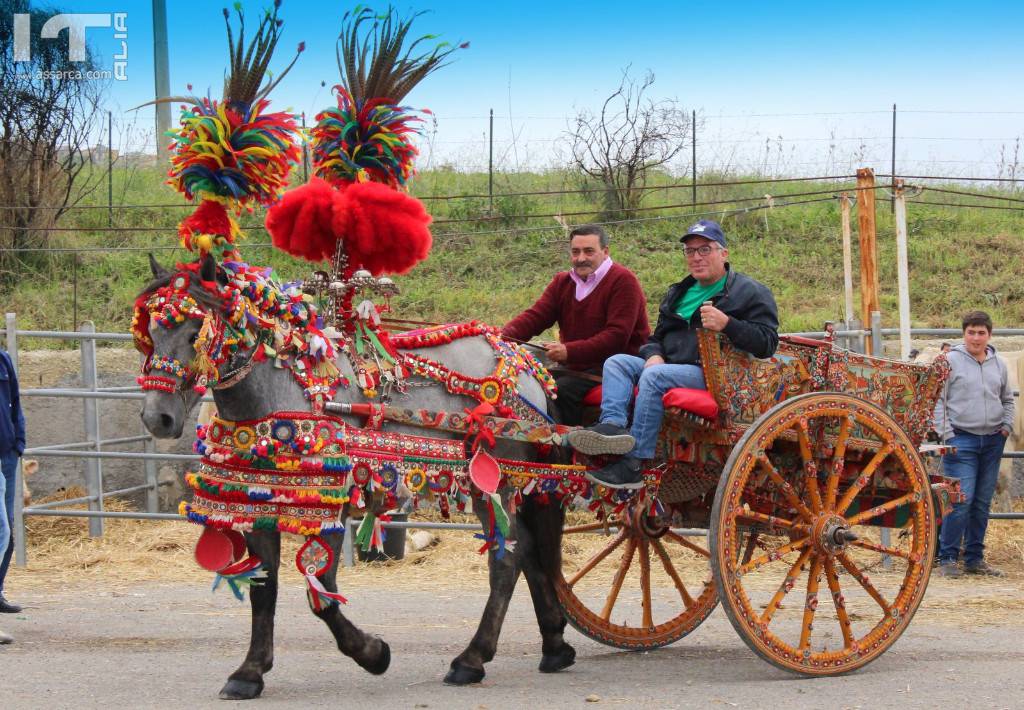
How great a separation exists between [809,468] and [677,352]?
86 cm

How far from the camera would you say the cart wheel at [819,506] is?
5.71m

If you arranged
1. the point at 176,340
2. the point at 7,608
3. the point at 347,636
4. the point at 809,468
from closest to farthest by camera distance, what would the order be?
the point at 176,340
the point at 347,636
the point at 809,468
the point at 7,608

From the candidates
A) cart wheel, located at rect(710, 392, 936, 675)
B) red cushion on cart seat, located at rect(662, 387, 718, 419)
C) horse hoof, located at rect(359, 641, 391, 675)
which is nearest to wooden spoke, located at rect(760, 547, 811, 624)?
cart wheel, located at rect(710, 392, 936, 675)

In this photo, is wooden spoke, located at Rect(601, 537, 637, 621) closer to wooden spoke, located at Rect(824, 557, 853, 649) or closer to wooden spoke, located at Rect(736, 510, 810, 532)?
wooden spoke, located at Rect(736, 510, 810, 532)

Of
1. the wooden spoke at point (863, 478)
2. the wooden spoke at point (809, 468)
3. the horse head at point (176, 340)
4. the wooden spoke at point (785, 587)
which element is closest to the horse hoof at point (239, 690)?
the horse head at point (176, 340)

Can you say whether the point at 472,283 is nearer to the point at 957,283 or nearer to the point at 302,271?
the point at 302,271

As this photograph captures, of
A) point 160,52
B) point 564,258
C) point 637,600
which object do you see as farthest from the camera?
point 160,52

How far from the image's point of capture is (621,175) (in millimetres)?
16625

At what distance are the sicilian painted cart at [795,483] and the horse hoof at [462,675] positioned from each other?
31.9 inches

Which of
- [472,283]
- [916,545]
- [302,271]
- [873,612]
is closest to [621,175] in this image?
[472,283]

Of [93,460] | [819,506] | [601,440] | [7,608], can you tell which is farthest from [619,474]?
[93,460]

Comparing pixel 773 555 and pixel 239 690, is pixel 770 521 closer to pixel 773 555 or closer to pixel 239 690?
pixel 773 555

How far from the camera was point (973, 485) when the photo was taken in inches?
356

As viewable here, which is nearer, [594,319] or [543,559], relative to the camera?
[543,559]
